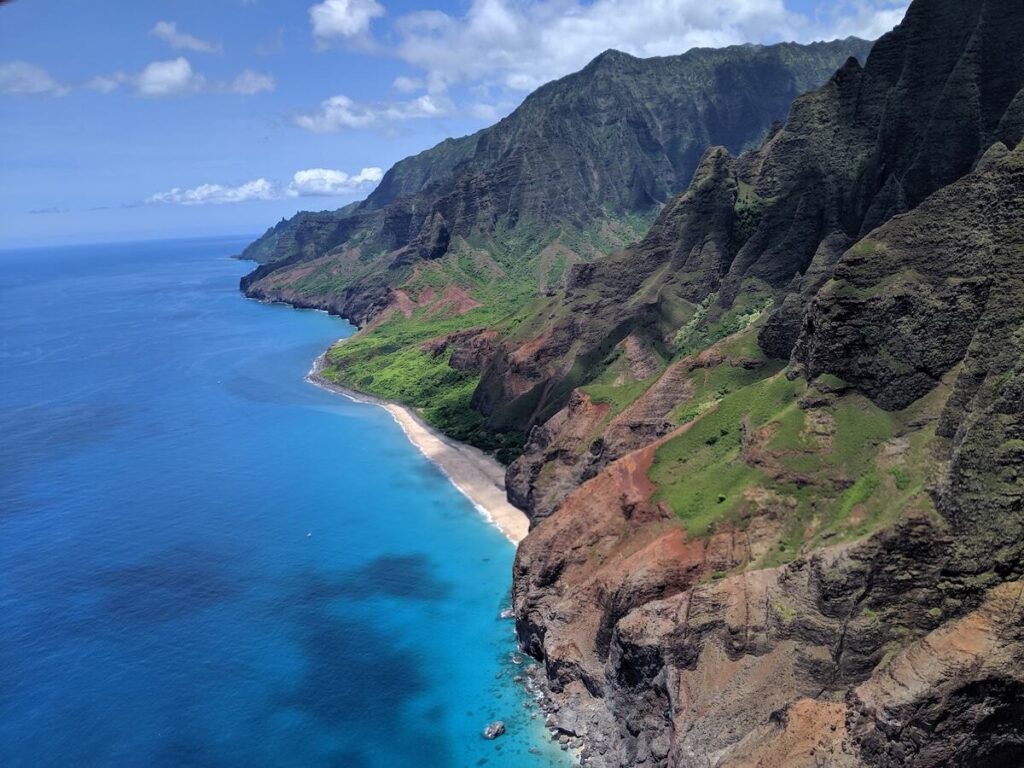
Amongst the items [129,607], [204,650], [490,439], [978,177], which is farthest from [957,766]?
[490,439]

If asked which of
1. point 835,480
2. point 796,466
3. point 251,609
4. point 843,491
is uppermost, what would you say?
point 796,466

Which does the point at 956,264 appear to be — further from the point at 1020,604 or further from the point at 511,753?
the point at 511,753

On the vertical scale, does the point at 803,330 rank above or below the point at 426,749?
above

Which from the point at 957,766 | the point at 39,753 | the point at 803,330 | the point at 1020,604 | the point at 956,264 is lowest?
the point at 39,753

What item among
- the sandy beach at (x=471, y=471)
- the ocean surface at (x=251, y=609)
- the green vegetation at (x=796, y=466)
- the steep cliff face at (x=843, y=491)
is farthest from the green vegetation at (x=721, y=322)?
the ocean surface at (x=251, y=609)

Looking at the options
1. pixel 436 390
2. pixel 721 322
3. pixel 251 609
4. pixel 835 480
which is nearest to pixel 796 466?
pixel 835 480

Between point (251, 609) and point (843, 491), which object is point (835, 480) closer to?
point (843, 491)
